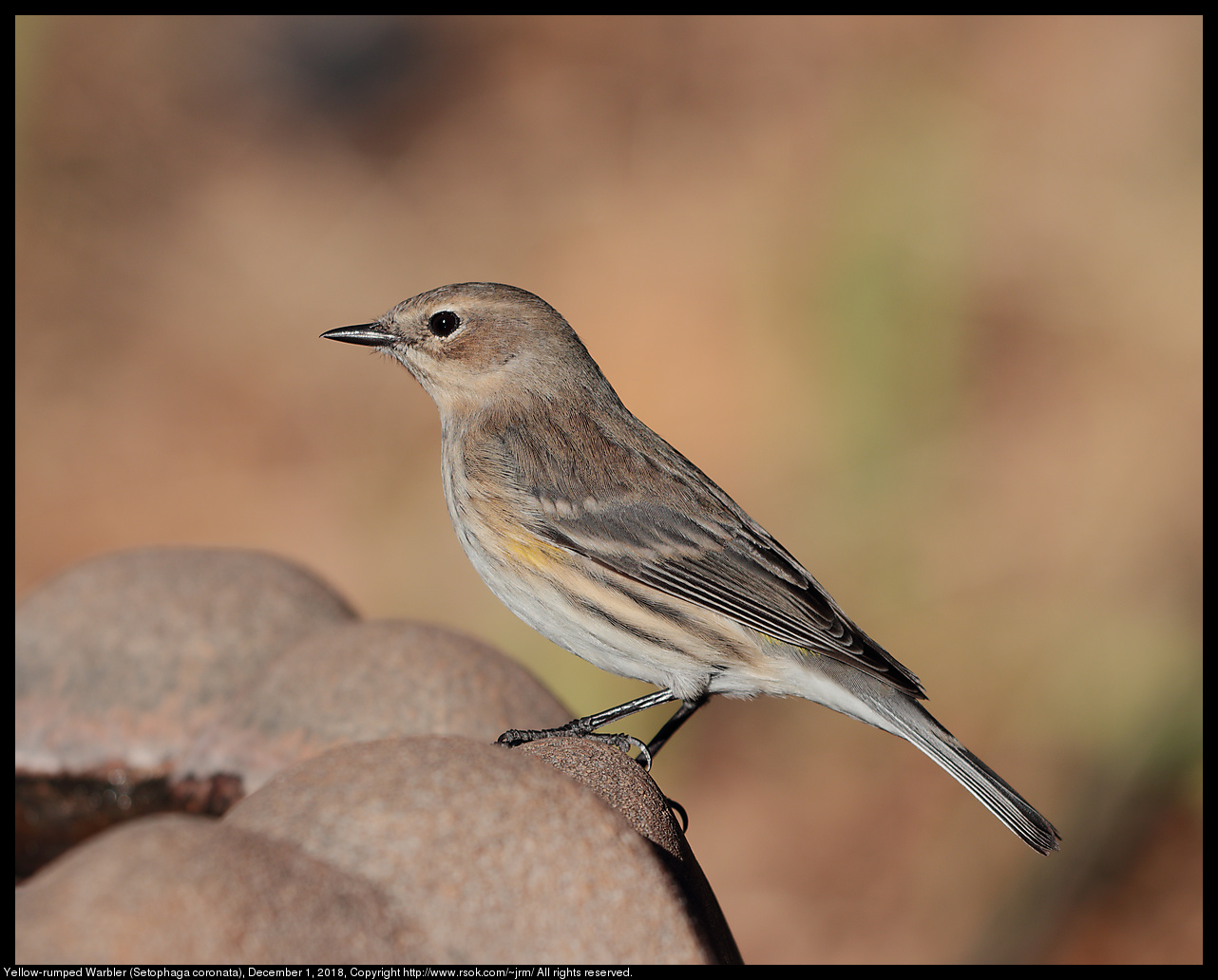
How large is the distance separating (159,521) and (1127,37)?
30.4 feet

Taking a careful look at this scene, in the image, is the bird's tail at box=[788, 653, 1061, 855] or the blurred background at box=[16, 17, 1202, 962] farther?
the blurred background at box=[16, 17, 1202, 962]

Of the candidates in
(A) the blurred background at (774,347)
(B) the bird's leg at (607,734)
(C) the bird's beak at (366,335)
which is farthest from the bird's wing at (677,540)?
(A) the blurred background at (774,347)

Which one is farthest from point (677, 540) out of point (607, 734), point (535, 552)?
point (607, 734)

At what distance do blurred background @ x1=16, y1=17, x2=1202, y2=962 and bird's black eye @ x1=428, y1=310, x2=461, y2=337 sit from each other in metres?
2.82

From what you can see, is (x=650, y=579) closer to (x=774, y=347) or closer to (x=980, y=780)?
(x=980, y=780)

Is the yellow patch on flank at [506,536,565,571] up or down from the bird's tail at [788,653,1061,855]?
up

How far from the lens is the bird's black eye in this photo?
3949 millimetres

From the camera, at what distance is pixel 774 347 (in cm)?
891

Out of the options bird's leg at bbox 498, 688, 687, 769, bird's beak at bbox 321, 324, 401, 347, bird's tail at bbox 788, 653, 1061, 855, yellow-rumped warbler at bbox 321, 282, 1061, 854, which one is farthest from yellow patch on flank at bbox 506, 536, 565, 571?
bird's beak at bbox 321, 324, 401, 347

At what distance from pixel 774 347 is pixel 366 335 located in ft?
17.9

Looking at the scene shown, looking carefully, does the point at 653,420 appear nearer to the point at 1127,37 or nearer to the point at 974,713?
the point at 974,713

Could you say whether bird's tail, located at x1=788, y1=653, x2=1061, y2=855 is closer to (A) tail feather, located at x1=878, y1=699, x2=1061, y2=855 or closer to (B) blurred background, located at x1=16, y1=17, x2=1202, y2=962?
(A) tail feather, located at x1=878, y1=699, x2=1061, y2=855

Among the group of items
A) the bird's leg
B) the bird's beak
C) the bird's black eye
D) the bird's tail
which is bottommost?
the bird's leg

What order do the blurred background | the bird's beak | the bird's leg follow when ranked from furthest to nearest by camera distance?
the blurred background, the bird's beak, the bird's leg
